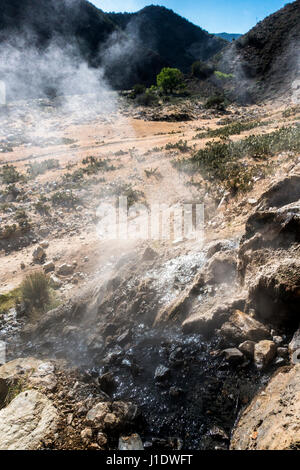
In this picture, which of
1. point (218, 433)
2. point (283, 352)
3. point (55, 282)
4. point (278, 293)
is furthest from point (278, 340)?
point (55, 282)

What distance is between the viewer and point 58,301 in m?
4.52

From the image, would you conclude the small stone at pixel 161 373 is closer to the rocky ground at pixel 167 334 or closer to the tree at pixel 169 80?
the rocky ground at pixel 167 334

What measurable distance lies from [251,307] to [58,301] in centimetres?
320

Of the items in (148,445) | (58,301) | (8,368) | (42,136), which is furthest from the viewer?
(42,136)

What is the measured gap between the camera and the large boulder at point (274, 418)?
1.47 metres

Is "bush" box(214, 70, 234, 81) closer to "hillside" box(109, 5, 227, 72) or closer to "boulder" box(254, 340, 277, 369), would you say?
"hillside" box(109, 5, 227, 72)

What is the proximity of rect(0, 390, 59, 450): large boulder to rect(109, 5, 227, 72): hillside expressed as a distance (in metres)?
76.1

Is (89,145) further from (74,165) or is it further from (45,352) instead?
(45,352)

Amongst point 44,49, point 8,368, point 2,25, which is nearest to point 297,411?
point 8,368

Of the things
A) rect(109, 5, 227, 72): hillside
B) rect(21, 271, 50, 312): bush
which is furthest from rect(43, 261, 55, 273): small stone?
rect(109, 5, 227, 72): hillside

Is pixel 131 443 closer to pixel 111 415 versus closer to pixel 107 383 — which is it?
pixel 111 415

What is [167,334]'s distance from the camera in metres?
3.13

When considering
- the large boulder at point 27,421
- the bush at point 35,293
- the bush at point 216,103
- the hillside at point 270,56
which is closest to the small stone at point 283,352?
the large boulder at point 27,421

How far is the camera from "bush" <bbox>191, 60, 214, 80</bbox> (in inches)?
1455
